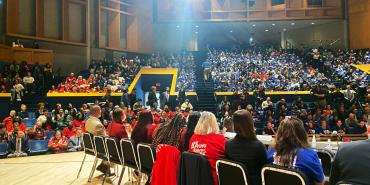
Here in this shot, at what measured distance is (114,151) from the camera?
16.4ft

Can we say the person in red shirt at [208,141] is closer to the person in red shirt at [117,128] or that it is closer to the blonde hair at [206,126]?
the blonde hair at [206,126]

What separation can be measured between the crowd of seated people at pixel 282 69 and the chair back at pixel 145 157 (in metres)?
11.6

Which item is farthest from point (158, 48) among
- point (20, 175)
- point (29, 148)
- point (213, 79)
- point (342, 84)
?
point (20, 175)

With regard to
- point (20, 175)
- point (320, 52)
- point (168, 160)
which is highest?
point (320, 52)

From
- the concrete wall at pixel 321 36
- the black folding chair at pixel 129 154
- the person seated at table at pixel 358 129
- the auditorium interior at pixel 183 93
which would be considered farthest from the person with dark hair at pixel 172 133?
the concrete wall at pixel 321 36

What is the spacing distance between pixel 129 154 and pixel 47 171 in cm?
322

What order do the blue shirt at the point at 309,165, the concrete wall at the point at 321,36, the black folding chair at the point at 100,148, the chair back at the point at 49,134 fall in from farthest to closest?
1. the concrete wall at the point at 321,36
2. the chair back at the point at 49,134
3. the black folding chair at the point at 100,148
4. the blue shirt at the point at 309,165

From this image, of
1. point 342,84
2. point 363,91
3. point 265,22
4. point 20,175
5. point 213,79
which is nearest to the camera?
point 20,175

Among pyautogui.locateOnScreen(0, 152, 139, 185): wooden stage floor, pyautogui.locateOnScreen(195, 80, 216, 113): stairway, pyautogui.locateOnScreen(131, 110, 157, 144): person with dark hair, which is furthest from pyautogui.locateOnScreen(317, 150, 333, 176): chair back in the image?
pyautogui.locateOnScreen(195, 80, 216, 113): stairway

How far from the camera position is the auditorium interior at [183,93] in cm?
305

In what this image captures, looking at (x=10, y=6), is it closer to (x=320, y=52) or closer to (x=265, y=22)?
(x=265, y=22)

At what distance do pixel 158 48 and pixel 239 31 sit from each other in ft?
18.8

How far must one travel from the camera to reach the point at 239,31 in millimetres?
25172

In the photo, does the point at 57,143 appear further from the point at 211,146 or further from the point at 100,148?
the point at 211,146
